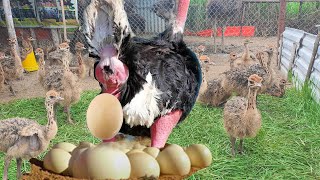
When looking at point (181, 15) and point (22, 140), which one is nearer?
point (181, 15)

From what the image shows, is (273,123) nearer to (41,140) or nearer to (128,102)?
(41,140)

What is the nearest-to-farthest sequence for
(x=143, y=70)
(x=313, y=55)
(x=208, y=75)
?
1. (x=143, y=70)
2. (x=313, y=55)
3. (x=208, y=75)

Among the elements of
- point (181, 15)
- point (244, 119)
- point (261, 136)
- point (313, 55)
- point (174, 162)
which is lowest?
point (261, 136)

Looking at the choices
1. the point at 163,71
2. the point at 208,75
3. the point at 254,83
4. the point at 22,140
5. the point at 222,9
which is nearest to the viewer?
the point at 163,71

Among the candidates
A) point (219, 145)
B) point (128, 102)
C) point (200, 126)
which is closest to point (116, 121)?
point (128, 102)

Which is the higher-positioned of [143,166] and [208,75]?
[143,166]

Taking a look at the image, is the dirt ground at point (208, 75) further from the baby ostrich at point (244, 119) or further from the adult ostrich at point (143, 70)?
the adult ostrich at point (143, 70)

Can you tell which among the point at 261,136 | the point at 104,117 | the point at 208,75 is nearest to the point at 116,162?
the point at 104,117

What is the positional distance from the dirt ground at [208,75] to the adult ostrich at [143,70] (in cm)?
370

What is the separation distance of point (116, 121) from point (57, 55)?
545 centimetres

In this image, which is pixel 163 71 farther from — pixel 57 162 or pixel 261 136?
pixel 261 136

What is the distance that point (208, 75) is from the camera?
712 cm

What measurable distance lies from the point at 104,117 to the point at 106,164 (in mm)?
156

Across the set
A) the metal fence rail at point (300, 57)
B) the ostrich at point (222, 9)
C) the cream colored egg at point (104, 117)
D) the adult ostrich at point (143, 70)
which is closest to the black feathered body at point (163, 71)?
the adult ostrich at point (143, 70)
